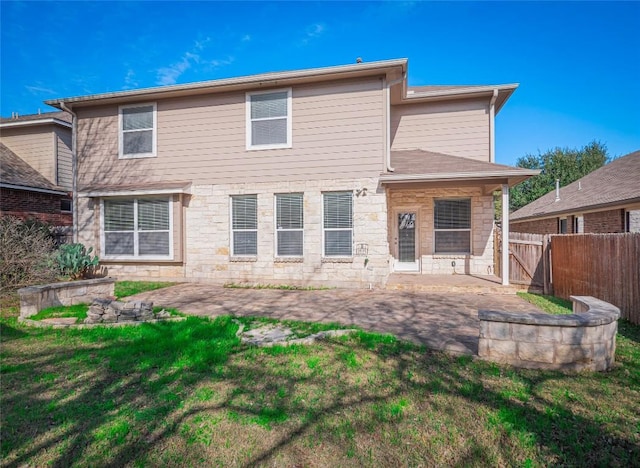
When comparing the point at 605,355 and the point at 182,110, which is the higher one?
the point at 182,110

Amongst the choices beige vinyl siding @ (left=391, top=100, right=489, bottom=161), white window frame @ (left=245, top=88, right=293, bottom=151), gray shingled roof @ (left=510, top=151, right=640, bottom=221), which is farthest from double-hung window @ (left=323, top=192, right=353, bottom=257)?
gray shingled roof @ (left=510, top=151, right=640, bottom=221)

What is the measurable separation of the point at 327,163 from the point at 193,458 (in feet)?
25.7

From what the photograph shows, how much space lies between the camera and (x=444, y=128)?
1084cm

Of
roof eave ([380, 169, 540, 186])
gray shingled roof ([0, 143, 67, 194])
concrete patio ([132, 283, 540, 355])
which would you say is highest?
gray shingled roof ([0, 143, 67, 194])

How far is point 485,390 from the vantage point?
10.4 feet

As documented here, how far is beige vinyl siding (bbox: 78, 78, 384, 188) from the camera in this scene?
8977 millimetres

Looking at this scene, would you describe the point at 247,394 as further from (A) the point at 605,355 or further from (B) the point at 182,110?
(B) the point at 182,110

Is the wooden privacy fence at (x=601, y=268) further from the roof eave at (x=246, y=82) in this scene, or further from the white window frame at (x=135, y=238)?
the white window frame at (x=135, y=238)

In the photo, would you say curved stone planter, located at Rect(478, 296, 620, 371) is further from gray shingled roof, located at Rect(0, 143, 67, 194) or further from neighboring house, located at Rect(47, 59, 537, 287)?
gray shingled roof, located at Rect(0, 143, 67, 194)

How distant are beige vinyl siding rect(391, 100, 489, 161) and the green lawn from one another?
25.2 feet

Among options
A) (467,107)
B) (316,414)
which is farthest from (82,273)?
(467,107)

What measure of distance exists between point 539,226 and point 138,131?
21.0 metres

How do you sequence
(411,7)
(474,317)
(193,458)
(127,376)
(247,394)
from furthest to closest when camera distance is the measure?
1. (411,7)
2. (474,317)
3. (127,376)
4. (247,394)
5. (193,458)

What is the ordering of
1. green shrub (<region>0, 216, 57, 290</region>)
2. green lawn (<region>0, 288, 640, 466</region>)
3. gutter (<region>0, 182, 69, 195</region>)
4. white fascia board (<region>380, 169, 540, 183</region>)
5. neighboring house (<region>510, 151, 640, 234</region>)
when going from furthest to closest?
gutter (<region>0, 182, 69, 195</region>)
neighboring house (<region>510, 151, 640, 234</region>)
white fascia board (<region>380, 169, 540, 183</region>)
green shrub (<region>0, 216, 57, 290</region>)
green lawn (<region>0, 288, 640, 466</region>)
